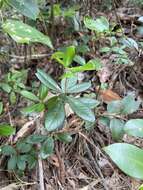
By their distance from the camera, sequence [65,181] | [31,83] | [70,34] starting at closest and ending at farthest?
[65,181], [31,83], [70,34]

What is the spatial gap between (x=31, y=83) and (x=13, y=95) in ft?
0.74

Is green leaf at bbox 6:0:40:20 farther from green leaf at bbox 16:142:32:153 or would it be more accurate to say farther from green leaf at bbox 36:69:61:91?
green leaf at bbox 16:142:32:153

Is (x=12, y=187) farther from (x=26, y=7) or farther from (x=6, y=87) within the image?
(x=26, y=7)

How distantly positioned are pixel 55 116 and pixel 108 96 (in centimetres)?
61

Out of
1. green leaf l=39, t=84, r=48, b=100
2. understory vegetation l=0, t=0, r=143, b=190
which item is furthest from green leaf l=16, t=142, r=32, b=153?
green leaf l=39, t=84, r=48, b=100

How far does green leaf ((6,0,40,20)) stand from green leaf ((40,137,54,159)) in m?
0.45

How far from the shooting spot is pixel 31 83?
1736mm

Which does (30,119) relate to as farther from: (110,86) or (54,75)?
(110,86)

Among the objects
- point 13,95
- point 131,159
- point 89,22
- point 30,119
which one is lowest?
point 30,119

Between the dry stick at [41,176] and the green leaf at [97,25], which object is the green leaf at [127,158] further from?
the green leaf at [97,25]

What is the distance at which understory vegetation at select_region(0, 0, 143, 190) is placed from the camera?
3.48 ft

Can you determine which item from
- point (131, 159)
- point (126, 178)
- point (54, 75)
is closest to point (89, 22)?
point (54, 75)

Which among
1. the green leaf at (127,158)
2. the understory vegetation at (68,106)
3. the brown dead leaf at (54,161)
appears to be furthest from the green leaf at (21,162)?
the green leaf at (127,158)

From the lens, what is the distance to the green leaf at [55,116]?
3.61 ft
